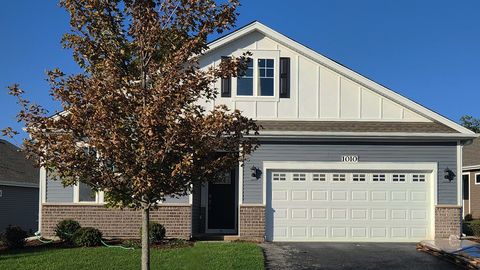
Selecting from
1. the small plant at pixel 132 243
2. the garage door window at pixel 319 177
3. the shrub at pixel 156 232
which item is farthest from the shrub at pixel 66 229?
the garage door window at pixel 319 177

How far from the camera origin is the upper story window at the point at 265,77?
60.7 ft

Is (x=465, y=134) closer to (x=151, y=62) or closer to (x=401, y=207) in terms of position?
(x=401, y=207)

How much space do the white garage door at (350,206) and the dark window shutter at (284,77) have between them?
8.41 ft

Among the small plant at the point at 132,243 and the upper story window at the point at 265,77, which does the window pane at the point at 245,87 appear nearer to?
the upper story window at the point at 265,77

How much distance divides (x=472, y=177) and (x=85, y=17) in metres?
25.0

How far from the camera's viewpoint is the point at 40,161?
7.84 metres

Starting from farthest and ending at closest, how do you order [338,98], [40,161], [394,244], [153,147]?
[338,98] < [394,244] < [40,161] < [153,147]

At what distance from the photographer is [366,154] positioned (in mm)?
18094

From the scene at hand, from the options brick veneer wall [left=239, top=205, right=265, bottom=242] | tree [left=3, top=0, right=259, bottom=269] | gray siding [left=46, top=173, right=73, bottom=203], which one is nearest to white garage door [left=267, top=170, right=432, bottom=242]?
brick veneer wall [left=239, top=205, right=265, bottom=242]

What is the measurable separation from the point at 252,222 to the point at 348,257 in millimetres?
3680

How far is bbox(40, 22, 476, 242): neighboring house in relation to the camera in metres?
17.8

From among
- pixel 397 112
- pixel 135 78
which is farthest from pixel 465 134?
pixel 135 78

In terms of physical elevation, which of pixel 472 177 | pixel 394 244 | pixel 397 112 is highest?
pixel 397 112

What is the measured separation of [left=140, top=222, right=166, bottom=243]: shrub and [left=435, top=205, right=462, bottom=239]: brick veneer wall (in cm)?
836
